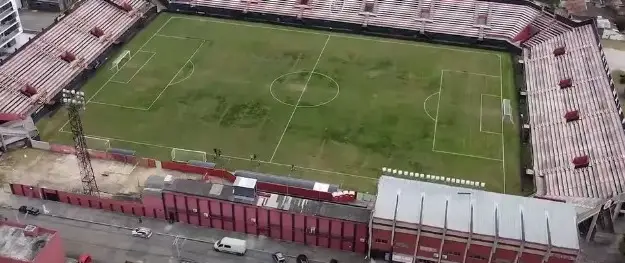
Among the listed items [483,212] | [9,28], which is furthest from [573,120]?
[9,28]

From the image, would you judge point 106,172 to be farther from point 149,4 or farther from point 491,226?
point 149,4

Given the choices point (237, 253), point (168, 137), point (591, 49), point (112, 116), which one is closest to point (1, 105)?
point (112, 116)

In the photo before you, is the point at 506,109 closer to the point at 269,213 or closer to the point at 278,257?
the point at 269,213

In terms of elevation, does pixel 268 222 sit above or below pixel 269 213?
below

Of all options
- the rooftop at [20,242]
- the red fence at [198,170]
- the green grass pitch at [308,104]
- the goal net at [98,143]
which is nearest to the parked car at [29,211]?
the rooftop at [20,242]

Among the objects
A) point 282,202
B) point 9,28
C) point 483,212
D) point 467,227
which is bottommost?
point 282,202

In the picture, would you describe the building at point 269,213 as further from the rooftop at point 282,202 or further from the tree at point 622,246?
the tree at point 622,246

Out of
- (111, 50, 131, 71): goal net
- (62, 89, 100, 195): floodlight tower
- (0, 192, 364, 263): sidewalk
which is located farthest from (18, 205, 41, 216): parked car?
(111, 50, 131, 71): goal net
